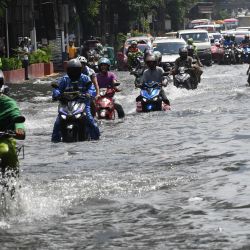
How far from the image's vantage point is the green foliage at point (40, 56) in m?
44.2

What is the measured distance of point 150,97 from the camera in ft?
74.1

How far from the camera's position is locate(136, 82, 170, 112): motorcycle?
22562 millimetres

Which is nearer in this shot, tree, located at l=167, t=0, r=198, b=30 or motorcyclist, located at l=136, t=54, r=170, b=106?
motorcyclist, located at l=136, t=54, r=170, b=106

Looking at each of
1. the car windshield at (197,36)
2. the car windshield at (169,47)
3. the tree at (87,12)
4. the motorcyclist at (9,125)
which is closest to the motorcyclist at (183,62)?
the car windshield at (169,47)

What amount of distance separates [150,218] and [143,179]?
8.34 feet

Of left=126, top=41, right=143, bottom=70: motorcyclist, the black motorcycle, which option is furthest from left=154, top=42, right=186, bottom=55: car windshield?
the black motorcycle

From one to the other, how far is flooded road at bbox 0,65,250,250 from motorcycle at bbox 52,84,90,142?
0.57 ft

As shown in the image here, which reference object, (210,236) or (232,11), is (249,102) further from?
(232,11)

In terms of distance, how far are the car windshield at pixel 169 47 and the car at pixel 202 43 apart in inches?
337

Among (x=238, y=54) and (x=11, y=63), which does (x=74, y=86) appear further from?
(x=238, y=54)

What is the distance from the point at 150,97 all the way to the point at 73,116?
6532 millimetres

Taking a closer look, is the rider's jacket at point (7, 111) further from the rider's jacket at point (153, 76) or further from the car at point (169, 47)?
the car at point (169, 47)

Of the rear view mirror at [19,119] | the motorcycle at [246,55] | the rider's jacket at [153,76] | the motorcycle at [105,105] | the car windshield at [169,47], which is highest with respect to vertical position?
the rear view mirror at [19,119]

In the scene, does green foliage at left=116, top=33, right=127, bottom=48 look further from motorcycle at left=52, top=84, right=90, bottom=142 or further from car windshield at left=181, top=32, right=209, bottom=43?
motorcycle at left=52, top=84, right=90, bottom=142
